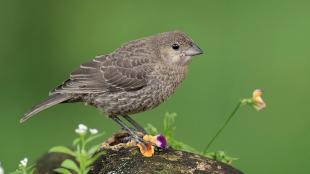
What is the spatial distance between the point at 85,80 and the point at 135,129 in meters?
0.57

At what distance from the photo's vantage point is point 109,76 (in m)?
6.69

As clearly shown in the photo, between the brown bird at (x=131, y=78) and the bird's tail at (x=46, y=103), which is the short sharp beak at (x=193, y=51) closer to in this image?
the brown bird at (x=131, y=78)

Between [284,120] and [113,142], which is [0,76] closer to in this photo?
[284,120]

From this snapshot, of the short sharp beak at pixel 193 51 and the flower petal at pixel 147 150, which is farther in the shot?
the short sharp beak at pixel 193 51

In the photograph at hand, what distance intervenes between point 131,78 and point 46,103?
0.65 meters

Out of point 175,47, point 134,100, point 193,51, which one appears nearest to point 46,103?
point 134,100

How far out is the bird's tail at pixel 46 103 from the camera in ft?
21.2

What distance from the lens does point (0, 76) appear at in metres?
10.2

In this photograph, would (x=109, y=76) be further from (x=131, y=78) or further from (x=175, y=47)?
(x=175, y=47)

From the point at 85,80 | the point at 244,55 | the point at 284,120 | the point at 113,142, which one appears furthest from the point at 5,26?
the point at 113,142

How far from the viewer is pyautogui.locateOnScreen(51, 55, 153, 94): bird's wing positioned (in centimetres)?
657

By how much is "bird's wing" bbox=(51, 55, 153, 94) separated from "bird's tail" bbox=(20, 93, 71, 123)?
4cm

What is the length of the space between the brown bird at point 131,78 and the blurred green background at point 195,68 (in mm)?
2114

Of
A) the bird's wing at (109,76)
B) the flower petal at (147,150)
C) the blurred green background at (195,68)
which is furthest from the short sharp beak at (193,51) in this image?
the blurred green background at (195,68)
